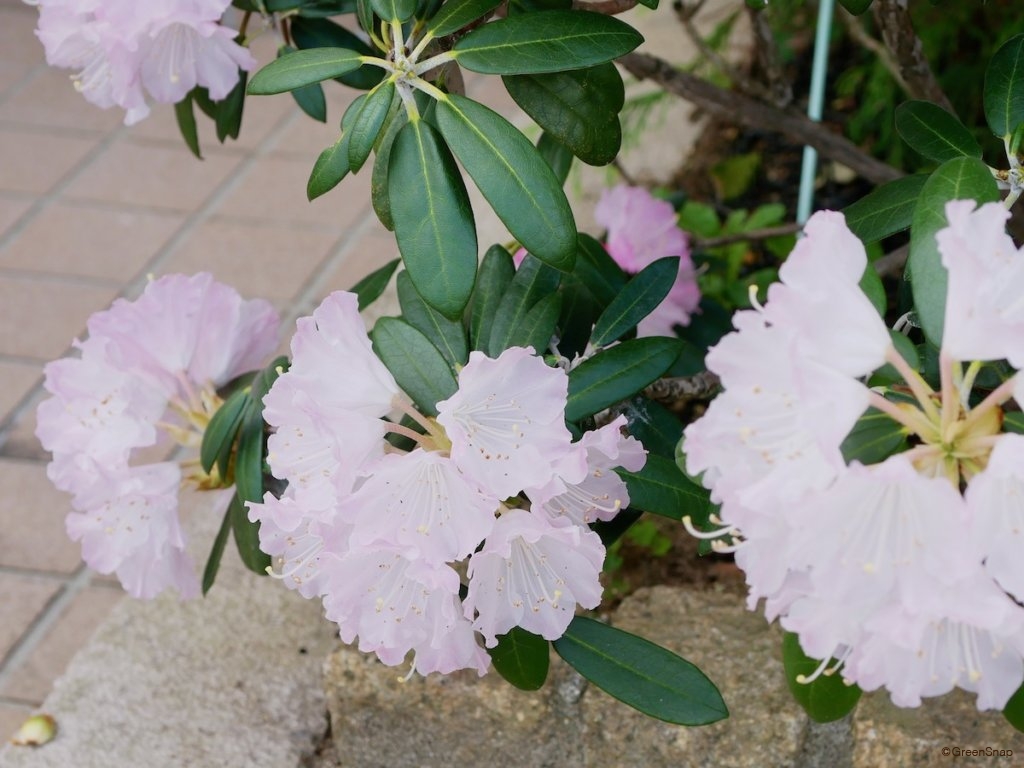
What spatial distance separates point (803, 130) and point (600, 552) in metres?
1.01

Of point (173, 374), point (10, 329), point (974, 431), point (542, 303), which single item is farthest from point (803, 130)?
point (10, 329)

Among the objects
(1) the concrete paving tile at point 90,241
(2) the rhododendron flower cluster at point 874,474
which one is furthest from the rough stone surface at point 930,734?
(1) the concrete paving tile at point 90,241

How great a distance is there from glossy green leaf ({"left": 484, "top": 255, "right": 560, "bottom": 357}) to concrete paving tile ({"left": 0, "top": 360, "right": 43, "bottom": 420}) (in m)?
1.65

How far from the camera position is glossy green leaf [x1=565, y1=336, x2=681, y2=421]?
1.12 metres

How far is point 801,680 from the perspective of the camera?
0.96m

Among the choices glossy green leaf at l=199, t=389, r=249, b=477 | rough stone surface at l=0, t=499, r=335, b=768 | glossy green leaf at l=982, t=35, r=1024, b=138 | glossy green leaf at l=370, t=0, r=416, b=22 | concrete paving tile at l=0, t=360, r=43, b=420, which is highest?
glossy green leaf at l=982, t=35, r=1024, b=138

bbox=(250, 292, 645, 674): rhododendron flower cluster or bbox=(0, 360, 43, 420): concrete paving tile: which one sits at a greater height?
bbox=(250, 292, 645, 674): rhododendron flower cluster

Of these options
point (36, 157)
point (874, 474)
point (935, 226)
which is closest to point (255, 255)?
point (36, 157)

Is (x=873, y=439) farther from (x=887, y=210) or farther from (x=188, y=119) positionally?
(x=188, y=119)

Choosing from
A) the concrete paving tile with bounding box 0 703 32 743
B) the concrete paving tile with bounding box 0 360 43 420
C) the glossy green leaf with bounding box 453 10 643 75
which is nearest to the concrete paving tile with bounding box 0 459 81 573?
the concrete paving tile with bounding box 0 360 43 420

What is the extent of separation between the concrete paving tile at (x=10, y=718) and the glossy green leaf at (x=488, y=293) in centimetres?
110

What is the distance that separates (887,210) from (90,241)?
228 cm

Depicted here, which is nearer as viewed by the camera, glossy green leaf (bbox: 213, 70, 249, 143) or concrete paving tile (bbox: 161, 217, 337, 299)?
glossy green leaf (bbox: 213, 70, 249, 143)

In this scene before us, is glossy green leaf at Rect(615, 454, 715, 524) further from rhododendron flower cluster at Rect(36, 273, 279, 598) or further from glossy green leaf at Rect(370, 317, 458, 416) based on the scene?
rhododendron flower cluster at Rect(36, 273, 279, 598)
